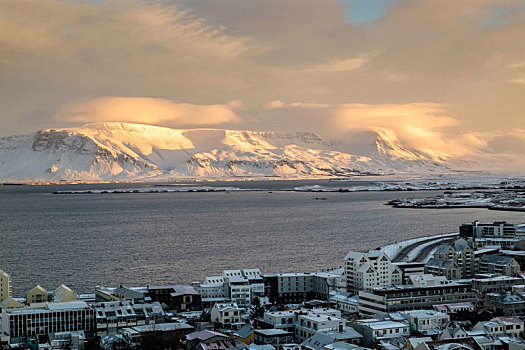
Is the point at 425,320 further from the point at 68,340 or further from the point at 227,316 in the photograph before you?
the point at 68,340

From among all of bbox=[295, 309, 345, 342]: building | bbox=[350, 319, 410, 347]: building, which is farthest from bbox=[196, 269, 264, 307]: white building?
bbox=[350, 319, 410, 347]: building

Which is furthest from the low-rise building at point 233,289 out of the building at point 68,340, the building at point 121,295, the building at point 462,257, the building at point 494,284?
the building at point 462,257

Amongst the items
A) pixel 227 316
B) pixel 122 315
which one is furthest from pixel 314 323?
pixel 122 315

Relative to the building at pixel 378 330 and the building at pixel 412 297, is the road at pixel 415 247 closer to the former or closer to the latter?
the building at pixel 412 297

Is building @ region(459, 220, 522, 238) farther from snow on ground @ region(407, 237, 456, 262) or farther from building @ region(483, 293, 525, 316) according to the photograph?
building @ region(483, 293, 525, 316)

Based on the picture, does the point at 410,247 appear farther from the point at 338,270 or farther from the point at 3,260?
the point at 3,260

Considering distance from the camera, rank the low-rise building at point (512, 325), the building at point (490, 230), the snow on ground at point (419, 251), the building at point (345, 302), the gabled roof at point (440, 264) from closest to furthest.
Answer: the low-rise building at point (512, 325) < the building at point (345, 302) < the gabled roof at point (440, 264) < the snow on ground at point (419, 251) < the building at point (490, 230)
